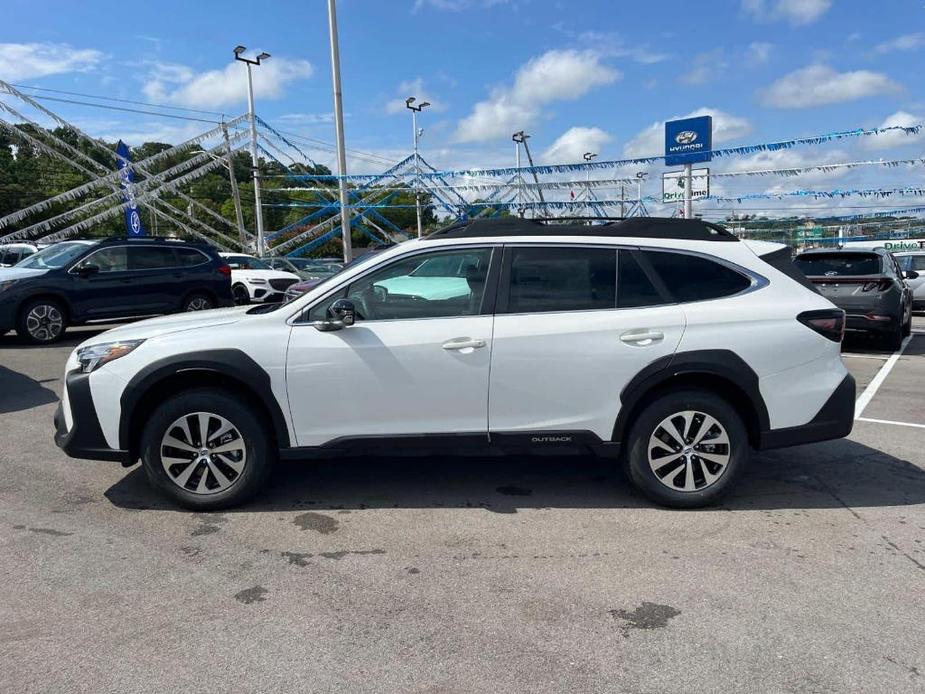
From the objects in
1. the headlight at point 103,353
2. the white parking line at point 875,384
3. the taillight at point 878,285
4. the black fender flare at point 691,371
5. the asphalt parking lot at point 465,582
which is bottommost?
the white parking line at point 875,384

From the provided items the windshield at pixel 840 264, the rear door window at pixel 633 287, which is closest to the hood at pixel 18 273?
the rear door window at pixel 633 287

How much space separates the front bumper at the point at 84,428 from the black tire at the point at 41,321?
8.05 m

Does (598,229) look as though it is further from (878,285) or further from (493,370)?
(878,285)

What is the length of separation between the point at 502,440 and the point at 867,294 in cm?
859

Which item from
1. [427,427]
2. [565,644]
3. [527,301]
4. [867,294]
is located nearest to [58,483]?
[427,427]

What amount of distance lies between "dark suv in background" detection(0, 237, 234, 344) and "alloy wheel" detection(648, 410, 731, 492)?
33.8ft

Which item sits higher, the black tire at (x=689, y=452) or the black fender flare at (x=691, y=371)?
the black fender flare at (x=691, y=371)

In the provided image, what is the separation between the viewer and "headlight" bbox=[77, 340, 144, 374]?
4254mm

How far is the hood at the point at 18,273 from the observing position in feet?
35.9

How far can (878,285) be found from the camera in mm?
10398

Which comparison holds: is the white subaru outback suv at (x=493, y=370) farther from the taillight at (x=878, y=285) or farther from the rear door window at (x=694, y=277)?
the taillight at (x=878, y=285)

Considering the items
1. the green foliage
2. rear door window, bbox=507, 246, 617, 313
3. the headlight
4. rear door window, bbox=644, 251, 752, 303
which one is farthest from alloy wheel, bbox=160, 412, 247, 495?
the green foliage

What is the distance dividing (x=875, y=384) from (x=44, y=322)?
12065 millimetres

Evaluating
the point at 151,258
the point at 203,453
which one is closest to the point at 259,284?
the point at 151,258
